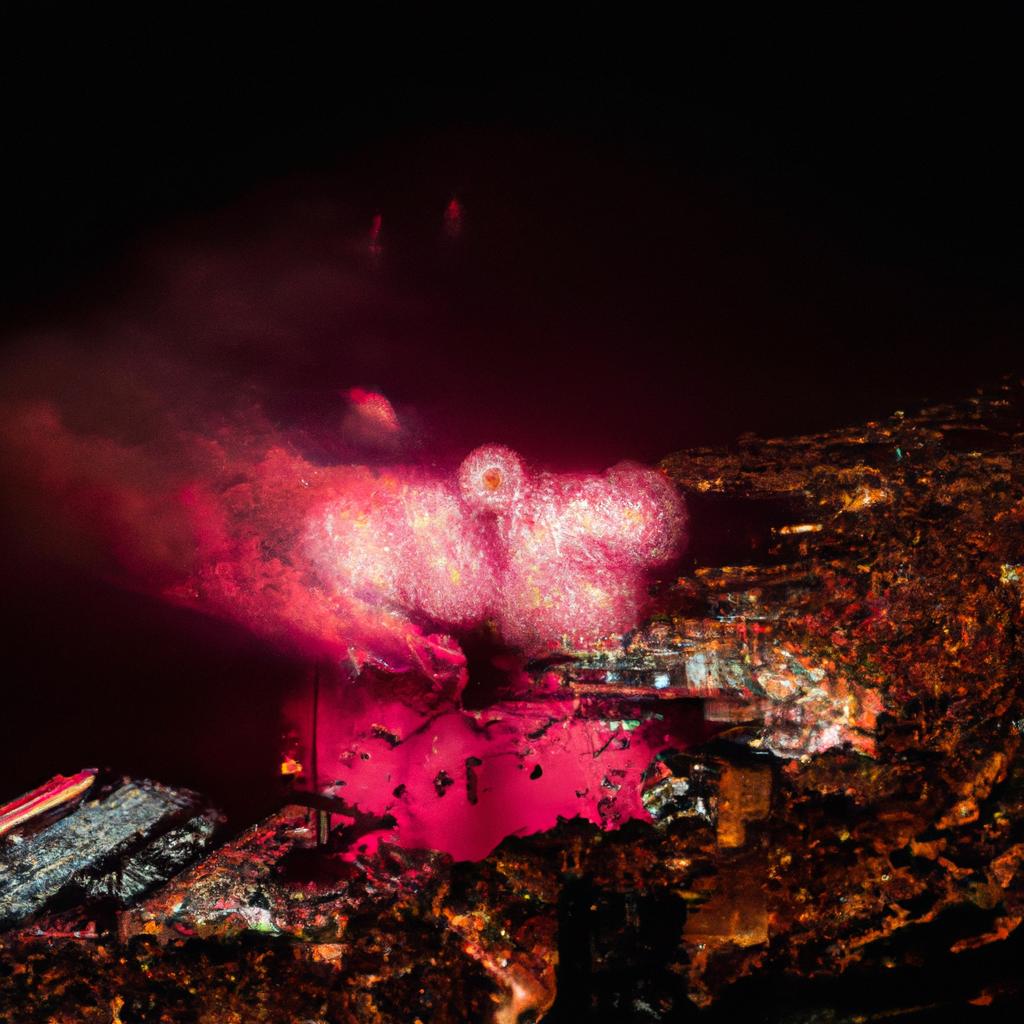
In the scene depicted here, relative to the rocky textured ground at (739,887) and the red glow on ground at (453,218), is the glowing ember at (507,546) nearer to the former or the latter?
the rocky textured ground at (739,887)

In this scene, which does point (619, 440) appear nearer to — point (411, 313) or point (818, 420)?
point (818, 420)

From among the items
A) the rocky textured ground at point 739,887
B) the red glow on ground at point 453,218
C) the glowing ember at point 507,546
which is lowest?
the rocky textured ground at point 739,887

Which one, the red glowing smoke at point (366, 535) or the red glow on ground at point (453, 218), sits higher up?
the red glow on ground at point (453, 218)

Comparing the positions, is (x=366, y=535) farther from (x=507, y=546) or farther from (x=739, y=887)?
(x=739, y=887)

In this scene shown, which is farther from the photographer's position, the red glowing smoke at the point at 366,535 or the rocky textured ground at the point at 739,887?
the red glowing smoke at the point at 366,535

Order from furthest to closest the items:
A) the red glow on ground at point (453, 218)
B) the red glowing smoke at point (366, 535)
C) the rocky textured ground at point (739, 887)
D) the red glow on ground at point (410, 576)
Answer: the red glow on ground at point (453, 218) < the red glowing smoke at point (366, 535) < the red glow on ground at point (410, 576) < the rocky textured ground at point (739, 887)

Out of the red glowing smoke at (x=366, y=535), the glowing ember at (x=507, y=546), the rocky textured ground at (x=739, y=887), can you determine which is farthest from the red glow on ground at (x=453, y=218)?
the rocky textured ground at (x=739, y=887)

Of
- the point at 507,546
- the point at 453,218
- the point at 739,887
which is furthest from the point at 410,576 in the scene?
the point at 453,218

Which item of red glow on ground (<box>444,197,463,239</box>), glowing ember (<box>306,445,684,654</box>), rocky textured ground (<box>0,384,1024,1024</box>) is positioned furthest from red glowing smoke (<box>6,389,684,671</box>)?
red glow on ground (<box>444,197,463,239</box>)

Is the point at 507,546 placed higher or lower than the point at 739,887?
higher

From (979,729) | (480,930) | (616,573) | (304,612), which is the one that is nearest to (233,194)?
(304,612)

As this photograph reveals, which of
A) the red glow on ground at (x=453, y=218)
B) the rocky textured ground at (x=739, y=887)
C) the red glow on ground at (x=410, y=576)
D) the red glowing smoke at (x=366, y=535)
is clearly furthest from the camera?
the red glow on ground at (x=453, y=218)
